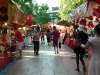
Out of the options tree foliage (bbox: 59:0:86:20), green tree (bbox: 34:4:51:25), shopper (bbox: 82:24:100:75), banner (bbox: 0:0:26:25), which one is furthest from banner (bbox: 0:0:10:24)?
green tree (bbox: 34:4:51:25)

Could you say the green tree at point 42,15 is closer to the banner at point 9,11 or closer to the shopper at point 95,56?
the banner at point 9,11

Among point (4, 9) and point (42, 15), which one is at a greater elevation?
point (42, 15)

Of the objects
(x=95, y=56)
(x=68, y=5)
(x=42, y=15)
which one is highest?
(x=42, y=15)

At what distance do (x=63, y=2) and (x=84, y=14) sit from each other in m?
31.0

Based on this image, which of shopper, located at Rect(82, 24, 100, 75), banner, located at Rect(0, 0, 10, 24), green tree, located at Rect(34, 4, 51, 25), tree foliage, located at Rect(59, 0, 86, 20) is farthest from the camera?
green tree, located at Rect(34, 4, 51, 25)

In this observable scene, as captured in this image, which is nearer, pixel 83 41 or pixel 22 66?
pixel 83 41

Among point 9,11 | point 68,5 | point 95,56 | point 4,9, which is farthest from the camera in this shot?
point 68,5

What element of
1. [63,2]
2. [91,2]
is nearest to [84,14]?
[91,2]

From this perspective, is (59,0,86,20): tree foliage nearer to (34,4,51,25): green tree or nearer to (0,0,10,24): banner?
(0,0,10,24): banner

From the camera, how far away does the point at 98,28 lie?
582 cm

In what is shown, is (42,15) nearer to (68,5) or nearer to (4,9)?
(68,5)

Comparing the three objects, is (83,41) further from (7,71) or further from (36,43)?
(36,43)

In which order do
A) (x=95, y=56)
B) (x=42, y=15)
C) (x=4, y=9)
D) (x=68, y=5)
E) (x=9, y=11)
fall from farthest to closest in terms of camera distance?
1. (x=42, y=15)
2. (x=68, y=5)
3. (x=4, y=9)
4. (x=9, y=11)
5. (x=95, y=56)

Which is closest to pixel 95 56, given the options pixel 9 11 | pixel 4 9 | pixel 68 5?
pixel 9 11
